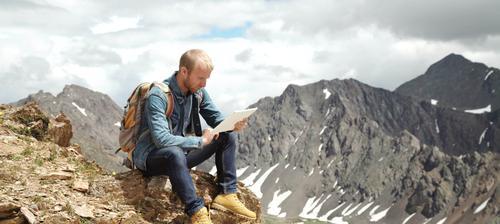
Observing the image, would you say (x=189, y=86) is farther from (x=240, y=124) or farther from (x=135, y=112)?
(x=240, y=124)

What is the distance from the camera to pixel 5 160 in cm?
1356

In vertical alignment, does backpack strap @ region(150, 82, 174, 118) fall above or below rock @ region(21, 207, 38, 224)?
above

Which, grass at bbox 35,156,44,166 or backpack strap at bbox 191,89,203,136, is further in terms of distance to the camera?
grass at bbox 35,156,44,166

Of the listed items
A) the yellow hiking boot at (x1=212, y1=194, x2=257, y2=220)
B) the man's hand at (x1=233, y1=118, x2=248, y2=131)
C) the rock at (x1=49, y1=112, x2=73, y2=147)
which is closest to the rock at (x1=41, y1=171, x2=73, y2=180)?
the yellow hiking boot at (x1=212, y1=194, x2=257, y2=220)

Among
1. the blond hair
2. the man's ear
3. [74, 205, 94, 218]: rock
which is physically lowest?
[74, 205, 94, 218]: rock

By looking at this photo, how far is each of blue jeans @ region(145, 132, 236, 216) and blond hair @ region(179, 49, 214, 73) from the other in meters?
1.77

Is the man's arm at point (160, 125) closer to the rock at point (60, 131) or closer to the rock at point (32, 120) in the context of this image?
the rock at point (32, 120)

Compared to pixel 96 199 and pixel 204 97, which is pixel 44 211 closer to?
pixel 96 199

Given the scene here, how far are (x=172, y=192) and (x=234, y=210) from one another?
1545 millimetres

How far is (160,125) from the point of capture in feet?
39.1

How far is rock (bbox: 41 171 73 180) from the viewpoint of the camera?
13.1 meters

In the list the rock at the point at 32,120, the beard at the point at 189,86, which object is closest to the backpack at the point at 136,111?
the beard at the point at 189,86

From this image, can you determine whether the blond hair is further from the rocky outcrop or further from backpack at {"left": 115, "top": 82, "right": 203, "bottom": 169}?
the rocky outcrop

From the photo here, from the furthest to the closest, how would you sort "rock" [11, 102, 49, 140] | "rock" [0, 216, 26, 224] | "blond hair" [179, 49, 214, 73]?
"rock" [11, 102, 49, 140] → "blond hair" [179, 49, 214, 73] → "rock" [0, 216, 26, 224]
